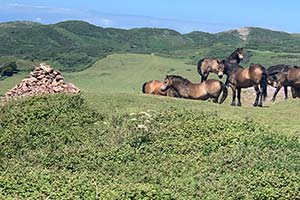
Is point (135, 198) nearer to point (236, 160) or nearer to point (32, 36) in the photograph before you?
point (236, 160)

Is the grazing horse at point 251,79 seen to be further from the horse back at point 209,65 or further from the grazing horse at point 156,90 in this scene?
the horse back at point 209,65

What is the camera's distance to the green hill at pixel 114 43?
201ft

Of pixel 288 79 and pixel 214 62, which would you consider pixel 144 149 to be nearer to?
pixel 288 79

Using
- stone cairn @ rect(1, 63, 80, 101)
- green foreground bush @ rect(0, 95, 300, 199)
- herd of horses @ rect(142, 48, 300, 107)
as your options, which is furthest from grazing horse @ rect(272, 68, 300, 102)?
stone cairn @ rect(1, 63, 80, 101)

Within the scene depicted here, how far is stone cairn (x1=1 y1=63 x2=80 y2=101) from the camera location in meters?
19.1

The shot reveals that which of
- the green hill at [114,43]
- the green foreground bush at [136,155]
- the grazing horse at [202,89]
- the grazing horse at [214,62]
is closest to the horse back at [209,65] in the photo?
the grazing horse at [214,62]

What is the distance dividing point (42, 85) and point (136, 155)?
22.9ft

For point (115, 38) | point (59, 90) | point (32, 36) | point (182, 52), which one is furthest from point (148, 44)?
point (59, 90)

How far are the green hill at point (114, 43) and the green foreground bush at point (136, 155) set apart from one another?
125ft

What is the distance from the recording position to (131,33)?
103375mm

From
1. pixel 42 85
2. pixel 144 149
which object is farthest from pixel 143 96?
pixel 144 149

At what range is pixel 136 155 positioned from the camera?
13.2 meters

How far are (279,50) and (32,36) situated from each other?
39172 millimetres

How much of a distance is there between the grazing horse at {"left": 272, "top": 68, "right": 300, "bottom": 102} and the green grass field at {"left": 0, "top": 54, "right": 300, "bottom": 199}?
342 cm
